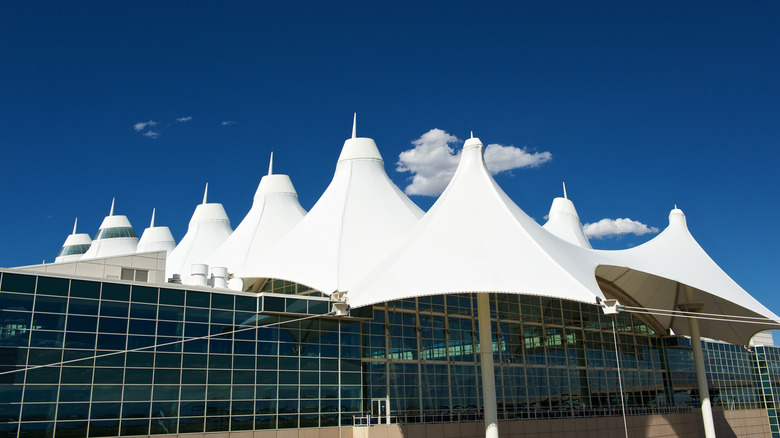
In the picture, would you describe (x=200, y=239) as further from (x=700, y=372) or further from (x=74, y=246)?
(x=700, y=372)

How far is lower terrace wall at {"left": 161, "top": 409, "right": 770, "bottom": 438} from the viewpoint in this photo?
2373cm

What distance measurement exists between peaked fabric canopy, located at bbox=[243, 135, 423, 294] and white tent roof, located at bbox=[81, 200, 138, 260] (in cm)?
2340

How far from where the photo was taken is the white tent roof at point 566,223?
46.0 meters

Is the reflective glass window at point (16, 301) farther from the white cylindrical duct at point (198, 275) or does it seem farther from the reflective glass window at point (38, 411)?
the white cylindrical duct at point (198, 275)

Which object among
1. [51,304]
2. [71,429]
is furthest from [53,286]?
[71,429]

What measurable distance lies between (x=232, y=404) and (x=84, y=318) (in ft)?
18.1

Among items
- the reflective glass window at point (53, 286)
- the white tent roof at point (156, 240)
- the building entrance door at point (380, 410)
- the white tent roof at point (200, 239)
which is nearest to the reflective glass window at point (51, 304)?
the reflective glass window at point (53, 286)

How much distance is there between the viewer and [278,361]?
2320 cm

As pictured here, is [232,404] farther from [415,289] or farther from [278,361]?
[415,289]

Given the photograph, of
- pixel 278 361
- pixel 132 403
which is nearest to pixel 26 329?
pixel 132 403

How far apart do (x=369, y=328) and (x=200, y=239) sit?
833 inches

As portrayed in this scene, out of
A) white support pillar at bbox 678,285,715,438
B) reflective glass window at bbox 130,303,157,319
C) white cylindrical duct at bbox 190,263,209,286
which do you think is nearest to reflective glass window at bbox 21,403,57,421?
reflective glass window at bbox 130,303,157,319

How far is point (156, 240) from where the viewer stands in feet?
169

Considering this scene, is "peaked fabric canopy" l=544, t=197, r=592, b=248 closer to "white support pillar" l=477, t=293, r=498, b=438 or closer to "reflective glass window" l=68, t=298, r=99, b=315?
"white support pillar" l=477, t=293, r=498, b=438
